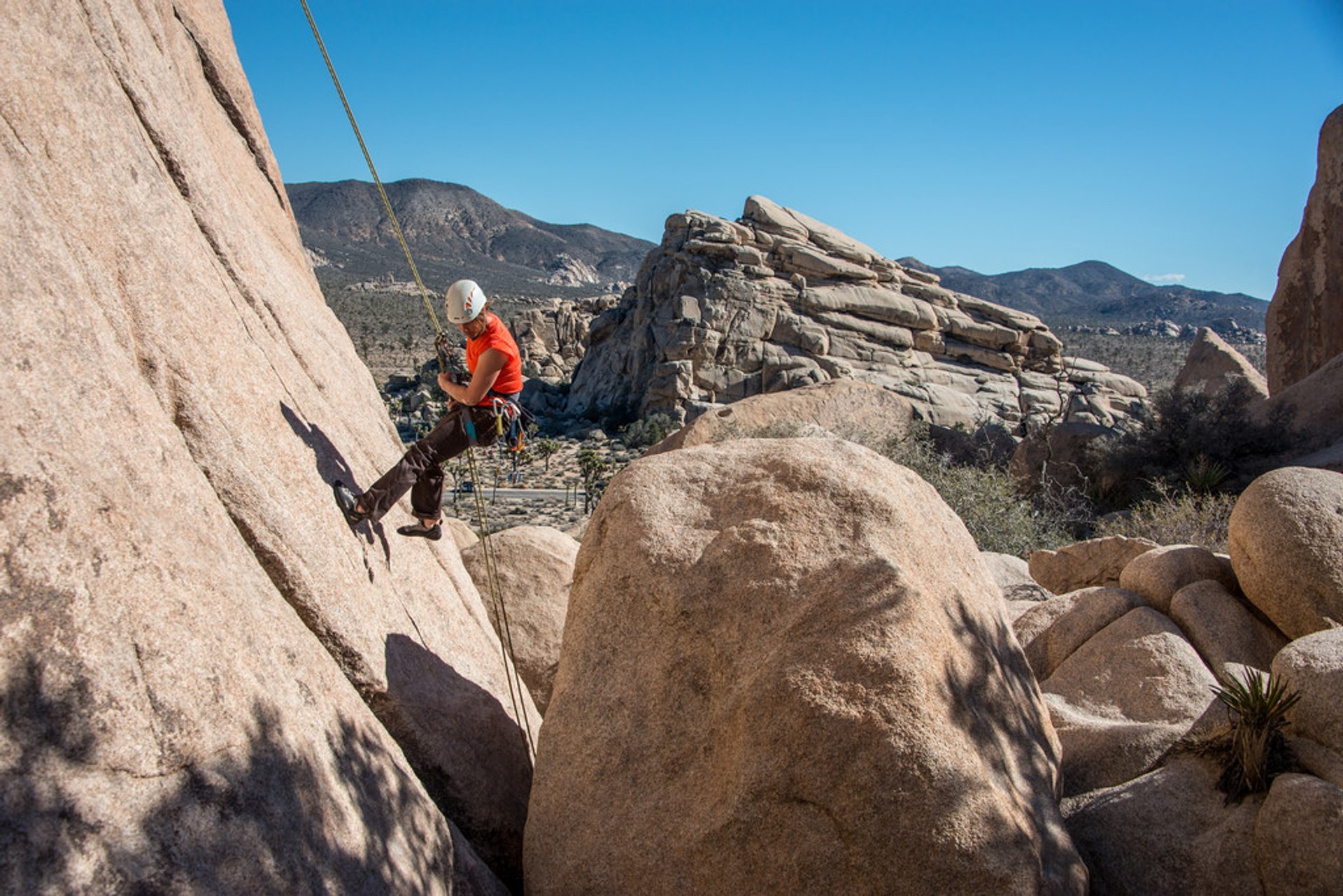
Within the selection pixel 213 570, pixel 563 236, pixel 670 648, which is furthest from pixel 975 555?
pixel 563 236

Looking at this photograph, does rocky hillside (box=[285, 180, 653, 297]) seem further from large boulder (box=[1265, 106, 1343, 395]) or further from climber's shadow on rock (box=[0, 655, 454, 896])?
climber's shadow on rock (box=[0, 655, 454, 896])

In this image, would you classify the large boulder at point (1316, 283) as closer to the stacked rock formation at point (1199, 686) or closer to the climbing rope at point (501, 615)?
the stacked rock formation at point (1199, 686)

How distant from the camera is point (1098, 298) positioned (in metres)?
159

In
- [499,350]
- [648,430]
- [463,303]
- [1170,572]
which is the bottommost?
[648,430]

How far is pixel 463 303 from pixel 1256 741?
504 centimetres

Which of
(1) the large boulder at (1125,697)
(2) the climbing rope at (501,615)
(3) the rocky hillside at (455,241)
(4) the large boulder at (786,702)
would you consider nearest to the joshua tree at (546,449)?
(2) the climbing rope at (501,615)

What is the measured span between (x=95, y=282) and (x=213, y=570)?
129 cm

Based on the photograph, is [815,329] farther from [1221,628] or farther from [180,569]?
[180,569]

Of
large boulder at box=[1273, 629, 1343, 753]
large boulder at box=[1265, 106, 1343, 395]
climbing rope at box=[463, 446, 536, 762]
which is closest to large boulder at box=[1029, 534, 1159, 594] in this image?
large boulder at box=[1273, 629, 1343, 753]

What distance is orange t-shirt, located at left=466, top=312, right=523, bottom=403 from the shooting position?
5441 mm

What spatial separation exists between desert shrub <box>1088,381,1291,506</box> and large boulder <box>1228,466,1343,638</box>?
11070 mm

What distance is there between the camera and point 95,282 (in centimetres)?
346

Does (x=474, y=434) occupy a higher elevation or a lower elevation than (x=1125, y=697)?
higher

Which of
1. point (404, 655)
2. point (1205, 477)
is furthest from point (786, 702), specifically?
point (1205, 477)
